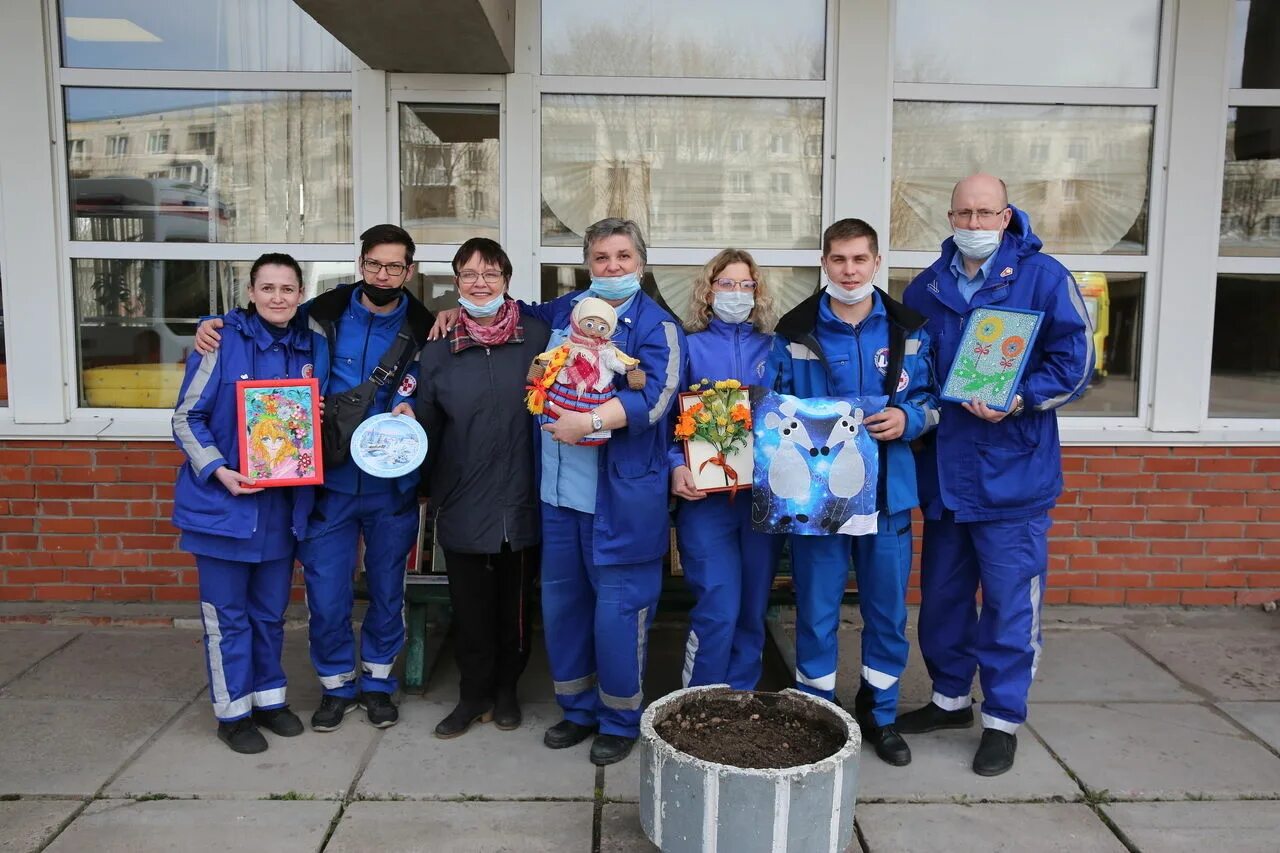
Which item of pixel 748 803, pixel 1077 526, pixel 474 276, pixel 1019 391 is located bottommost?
pixel 748 803

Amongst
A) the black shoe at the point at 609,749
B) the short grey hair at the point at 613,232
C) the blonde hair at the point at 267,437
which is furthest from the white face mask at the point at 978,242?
the blonde hair at the point at 267,437

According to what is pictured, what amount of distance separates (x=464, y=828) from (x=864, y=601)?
1.56 metres

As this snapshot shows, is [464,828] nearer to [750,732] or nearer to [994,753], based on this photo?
[750,732]

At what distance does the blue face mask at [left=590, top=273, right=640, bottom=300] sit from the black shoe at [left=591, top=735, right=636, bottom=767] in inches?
61.6

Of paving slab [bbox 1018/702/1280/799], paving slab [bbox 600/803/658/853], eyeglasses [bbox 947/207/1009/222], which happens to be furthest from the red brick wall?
paving slab [bbox 600/803/658/853]

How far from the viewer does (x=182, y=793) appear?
3320 millimetres

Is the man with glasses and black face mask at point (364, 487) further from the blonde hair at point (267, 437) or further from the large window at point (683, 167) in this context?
the large window at point (683, 167)

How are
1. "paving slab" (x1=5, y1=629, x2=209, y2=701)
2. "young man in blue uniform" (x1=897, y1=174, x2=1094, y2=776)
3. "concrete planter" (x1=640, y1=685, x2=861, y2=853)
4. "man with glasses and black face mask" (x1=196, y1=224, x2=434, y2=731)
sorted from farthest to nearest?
"paving slab" (x1=5, y1=629, x2=209, y2=701) → "man with glasses and black face mask" (x1=196, y1=224, x2=434, y2=731) → "young man in blue uniform" (x1=897, y1=174, x2=1094, y2=776) → "concrete planter" (x1=640, y1=685, x2=861, y2=853)

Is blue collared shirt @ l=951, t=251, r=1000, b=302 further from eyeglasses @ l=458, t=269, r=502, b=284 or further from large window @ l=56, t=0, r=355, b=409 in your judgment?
large window @ l=56, t=0, r=355, b=409

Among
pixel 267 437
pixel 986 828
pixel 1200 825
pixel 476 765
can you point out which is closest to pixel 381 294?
pixel 267 437

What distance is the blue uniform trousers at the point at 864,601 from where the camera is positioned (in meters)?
3.50

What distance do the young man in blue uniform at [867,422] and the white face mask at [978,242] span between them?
11.6 inches

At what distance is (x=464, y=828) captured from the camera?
313 cm

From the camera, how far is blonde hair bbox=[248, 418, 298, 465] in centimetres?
345
